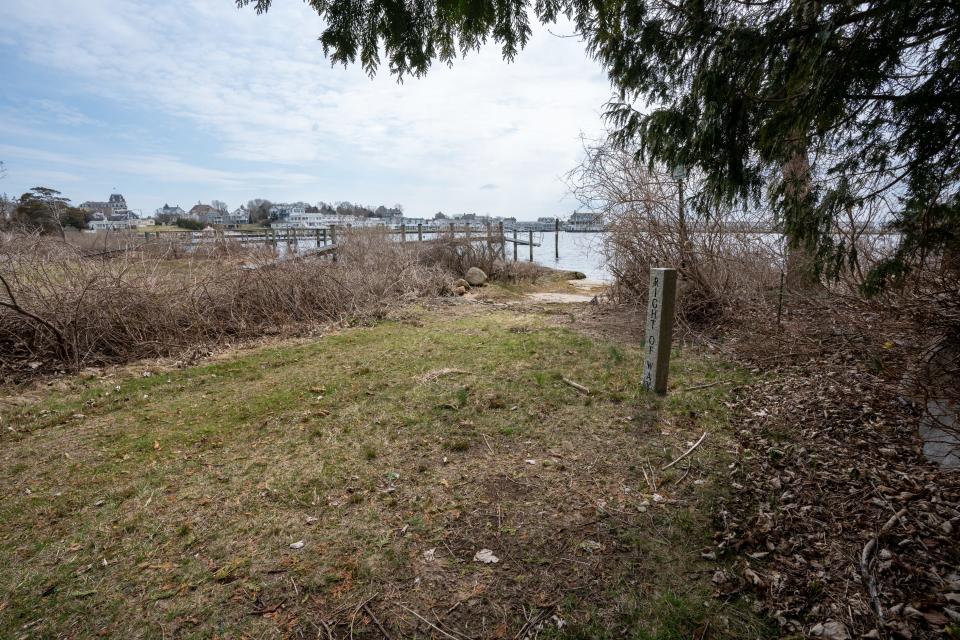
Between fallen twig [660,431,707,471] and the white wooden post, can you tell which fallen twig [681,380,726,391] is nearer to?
the white wooden post

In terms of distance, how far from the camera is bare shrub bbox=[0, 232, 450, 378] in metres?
5.84

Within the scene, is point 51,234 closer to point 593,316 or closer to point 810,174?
point 593,316

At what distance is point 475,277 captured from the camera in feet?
45.4

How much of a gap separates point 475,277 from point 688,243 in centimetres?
753

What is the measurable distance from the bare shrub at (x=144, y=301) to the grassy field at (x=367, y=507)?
1086 millimetres

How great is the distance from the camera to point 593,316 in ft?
27.4

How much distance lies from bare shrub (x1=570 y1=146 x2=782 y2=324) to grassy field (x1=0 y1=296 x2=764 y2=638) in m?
2.07

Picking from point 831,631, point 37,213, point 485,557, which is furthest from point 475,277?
point 831,631

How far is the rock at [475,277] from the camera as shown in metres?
13.8

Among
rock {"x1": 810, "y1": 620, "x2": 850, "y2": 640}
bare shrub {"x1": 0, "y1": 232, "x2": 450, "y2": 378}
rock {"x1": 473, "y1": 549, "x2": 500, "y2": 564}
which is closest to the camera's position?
rock {"x1": 810, "y1": 620, "x2": 850, "y2": 640}

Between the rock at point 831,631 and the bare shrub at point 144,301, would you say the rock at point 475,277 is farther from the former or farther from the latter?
the rock at point 831,631

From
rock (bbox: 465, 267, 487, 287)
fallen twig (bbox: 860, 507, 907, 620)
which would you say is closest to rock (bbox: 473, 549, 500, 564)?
fallen twig (bbox: 860, 507, 907, 620)

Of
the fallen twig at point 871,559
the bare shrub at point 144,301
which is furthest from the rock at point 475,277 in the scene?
the fallen twig at point 871,559

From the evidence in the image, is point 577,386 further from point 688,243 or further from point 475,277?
point 475,277
